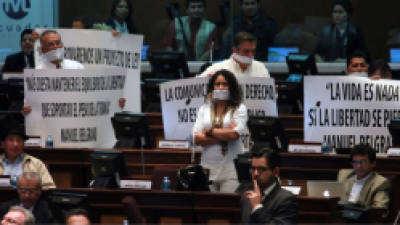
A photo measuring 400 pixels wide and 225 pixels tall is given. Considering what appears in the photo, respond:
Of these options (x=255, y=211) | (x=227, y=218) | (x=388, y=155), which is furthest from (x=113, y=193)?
(x=388, y=155)

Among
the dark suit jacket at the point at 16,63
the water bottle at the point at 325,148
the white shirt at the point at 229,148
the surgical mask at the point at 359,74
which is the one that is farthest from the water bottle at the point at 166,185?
the dark suit jacket at the point at 16,63

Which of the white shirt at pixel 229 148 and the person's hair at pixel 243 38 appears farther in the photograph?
the person's hair at pixel 243 38

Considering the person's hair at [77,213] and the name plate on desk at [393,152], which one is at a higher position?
the name plate on desk at [393,152]

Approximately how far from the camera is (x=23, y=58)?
1353 centimetres

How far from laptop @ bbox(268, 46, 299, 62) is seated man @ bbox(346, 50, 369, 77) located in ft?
11.2

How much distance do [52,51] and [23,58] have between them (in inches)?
104

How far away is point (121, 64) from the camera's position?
1191 cm

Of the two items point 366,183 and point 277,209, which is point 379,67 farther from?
point 277,209

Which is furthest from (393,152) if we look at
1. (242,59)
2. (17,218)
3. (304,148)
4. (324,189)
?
(17,218)

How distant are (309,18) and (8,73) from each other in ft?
13.8

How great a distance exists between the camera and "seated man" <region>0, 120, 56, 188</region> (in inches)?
393

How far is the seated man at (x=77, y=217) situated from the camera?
7680mm

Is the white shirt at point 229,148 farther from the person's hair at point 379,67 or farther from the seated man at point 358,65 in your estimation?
the person's hair at point 379,67

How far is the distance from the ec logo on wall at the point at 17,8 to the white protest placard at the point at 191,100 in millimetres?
5258
